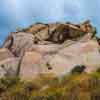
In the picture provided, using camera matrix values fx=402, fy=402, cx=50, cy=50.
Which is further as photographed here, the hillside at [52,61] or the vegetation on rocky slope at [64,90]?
the hillside at [52,61]

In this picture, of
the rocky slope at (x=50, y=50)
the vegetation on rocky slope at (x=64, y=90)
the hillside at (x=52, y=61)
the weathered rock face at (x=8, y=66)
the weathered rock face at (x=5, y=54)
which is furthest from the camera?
the weathered rock face at (x=5, y=54)

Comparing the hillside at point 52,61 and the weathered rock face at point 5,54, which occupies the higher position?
the hillside at point 52,61

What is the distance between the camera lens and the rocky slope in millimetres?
42062

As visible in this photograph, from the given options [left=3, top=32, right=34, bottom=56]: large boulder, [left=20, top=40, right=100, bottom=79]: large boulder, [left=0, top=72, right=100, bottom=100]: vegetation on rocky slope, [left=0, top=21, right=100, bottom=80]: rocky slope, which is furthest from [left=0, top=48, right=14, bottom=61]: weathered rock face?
[left=0, top=72, right=100, bottom=100]: vegetation on rocky slope

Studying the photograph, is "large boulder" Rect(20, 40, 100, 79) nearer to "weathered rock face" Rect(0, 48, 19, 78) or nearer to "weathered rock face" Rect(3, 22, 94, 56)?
"weathered rock face" Rect(0, 48, 19, 78)

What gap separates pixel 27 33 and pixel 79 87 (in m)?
27.4

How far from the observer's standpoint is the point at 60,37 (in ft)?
174

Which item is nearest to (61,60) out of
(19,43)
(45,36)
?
(19,43)

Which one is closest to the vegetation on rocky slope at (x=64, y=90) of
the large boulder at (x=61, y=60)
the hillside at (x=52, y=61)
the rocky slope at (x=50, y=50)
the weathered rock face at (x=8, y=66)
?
the hillside at (x=52, y=61)

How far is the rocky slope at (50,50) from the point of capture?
42062 millimetres

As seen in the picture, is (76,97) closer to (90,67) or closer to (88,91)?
(88,91)

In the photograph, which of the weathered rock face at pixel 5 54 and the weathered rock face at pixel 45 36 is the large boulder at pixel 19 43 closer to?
the weathered rock face at pixel 45 36

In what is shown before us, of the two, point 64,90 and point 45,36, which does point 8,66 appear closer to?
point 45,36

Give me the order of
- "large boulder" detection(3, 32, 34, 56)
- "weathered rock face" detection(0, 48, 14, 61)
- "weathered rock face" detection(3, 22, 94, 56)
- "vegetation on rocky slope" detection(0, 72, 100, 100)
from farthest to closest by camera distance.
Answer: "weathered rock face" detection(3, 22, 94, 56), "large boulder" detection(3, 32, 34, 56), "weathered rock face" detection(0, 48, 14, 61), "vegetation on rocky slope" detection(0, 72, 100, 100)
